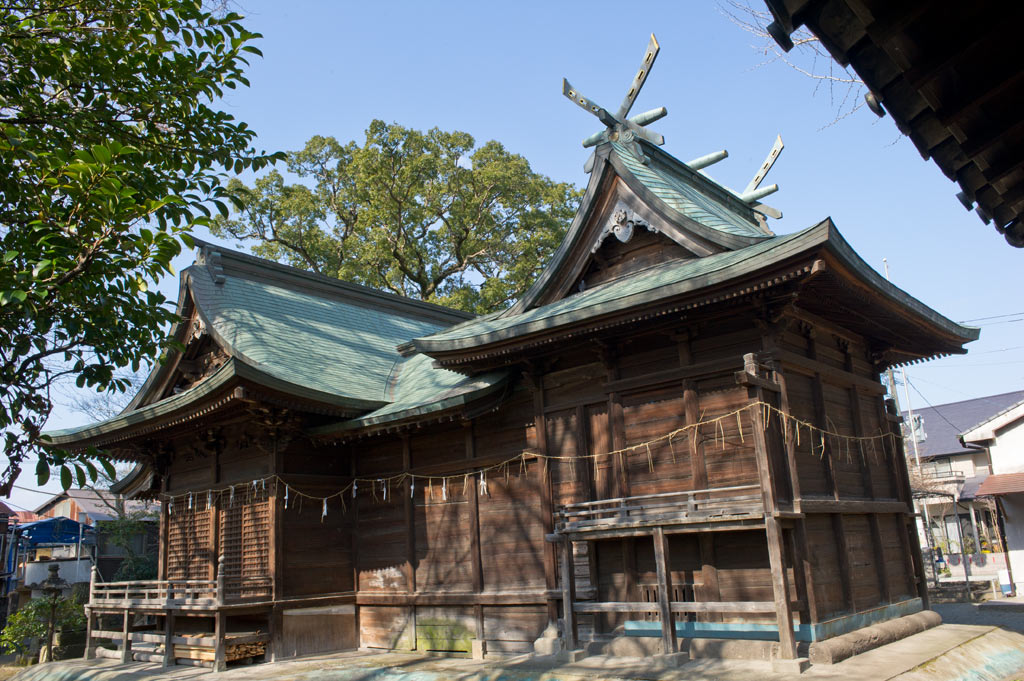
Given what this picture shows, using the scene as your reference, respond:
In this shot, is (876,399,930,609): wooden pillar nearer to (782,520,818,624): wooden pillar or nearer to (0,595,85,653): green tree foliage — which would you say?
(782,520,818,624): wooden pillar

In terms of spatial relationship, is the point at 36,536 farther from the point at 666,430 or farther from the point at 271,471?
the point at 666,430

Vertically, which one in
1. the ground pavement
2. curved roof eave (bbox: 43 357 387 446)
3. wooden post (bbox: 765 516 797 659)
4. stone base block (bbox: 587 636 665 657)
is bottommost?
the ground pavement

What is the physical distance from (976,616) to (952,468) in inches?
1083

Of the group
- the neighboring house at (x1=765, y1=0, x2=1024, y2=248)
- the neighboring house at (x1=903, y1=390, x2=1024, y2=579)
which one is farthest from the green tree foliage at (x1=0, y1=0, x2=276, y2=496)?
the neighboring house at (x1=903, y1=390, x2=1024, y2=579)

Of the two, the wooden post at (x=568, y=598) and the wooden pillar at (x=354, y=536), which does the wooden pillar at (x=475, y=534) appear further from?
the wooden pillar at (x=354, y=536)

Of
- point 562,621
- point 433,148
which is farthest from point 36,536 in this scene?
point 562,621

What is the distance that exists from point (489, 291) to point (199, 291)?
16676 mm

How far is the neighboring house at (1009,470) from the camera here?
21031mm

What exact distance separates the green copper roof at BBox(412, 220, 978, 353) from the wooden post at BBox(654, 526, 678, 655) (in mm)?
3179

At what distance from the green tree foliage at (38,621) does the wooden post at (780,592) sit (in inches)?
662

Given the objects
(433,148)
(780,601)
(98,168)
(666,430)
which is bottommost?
(780,601)

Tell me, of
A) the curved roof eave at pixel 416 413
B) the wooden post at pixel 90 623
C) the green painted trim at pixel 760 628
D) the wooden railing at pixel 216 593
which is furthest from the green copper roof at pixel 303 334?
the green painted trim at pixel 760 628

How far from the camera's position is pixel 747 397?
10.2 m

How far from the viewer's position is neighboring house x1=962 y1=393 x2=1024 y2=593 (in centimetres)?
2103
